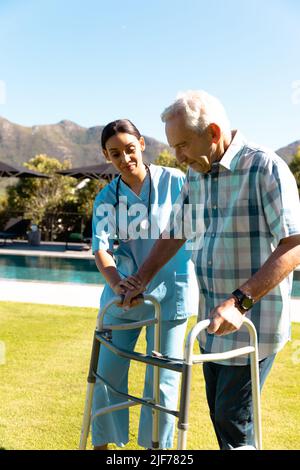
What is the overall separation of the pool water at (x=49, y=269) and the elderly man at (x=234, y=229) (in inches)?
320

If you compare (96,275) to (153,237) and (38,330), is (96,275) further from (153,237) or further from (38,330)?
(153,237)

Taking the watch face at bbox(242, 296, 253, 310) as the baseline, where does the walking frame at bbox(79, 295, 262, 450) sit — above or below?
below

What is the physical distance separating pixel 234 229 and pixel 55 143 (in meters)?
118

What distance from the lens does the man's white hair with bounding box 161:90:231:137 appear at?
160 centimetres

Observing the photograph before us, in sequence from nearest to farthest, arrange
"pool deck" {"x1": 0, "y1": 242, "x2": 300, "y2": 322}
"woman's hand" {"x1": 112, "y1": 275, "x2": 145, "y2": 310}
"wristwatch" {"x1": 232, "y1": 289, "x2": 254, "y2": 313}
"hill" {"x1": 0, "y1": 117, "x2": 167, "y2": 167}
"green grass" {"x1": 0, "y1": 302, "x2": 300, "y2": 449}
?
"wristwatch" {"x1": 232, "y1": 289, "x2": 254, "y2": 313}
"woman's hand" {"x1": 112, "y1": 275, "x2": 145, "y2": 310}
"green grass" {"x1": 0, "y1": 302, "x2": 300, "y2": 449}
"pool deck" {"x1": 0, "y1": 242, "x2": 300, "y2": 322}
"hill" {"x1": 0, "y1": 117, "x2": 167, "y2": 167}

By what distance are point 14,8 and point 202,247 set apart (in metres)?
4.07

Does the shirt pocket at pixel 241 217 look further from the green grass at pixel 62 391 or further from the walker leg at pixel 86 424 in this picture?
the green grass at pixel 62 391

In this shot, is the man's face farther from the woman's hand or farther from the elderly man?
the woman's hand

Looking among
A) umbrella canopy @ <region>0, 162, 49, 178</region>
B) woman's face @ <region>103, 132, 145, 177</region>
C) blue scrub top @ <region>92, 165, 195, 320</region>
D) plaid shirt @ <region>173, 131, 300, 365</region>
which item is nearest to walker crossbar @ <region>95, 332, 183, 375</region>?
plaid shirt @ <region>173, 131, 300, 365</region>

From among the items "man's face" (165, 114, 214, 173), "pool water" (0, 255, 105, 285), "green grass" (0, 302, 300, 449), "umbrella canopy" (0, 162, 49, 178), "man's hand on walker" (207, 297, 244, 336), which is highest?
"umbrella canopy" (0, 162, 49, 178)

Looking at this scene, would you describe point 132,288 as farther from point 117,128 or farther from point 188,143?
point 117,128

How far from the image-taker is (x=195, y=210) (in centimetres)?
193

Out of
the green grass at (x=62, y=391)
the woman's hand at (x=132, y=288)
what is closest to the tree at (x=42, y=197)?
the green grass at (x=62, y=391)

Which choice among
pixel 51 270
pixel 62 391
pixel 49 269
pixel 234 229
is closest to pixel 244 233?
pixel 234 229
